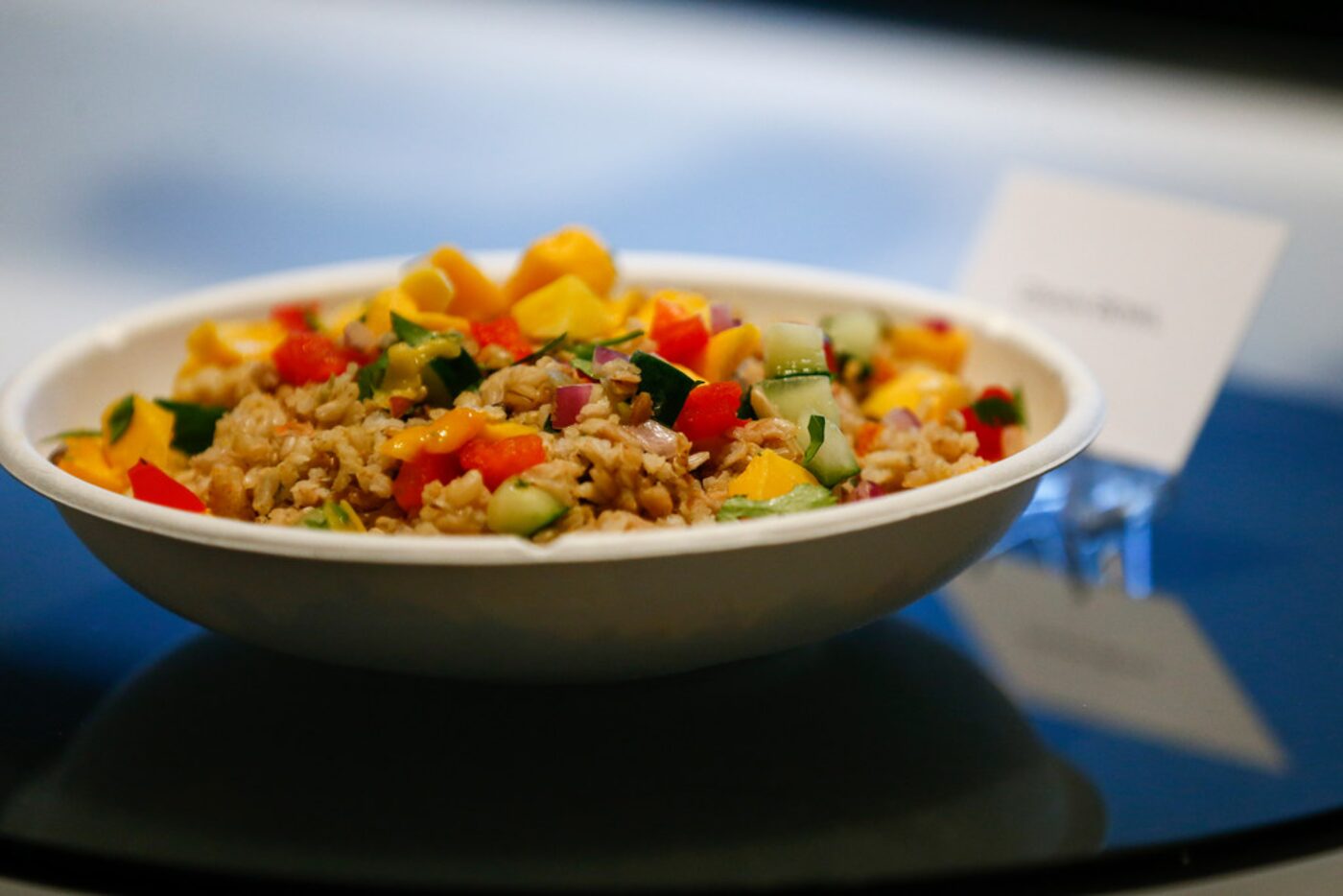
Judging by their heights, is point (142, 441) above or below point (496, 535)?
below

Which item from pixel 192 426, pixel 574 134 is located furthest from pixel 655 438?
pixel 574 134

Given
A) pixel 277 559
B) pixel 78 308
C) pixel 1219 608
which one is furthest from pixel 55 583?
pixel 1219 608

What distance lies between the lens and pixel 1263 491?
2.26 m

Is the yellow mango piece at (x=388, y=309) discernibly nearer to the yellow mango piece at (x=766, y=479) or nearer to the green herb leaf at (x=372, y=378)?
the green herb leaf at (x=372, y=378)

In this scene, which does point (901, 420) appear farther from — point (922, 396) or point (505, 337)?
point (505, 337)

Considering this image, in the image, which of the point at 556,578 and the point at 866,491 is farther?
the point at 866,491

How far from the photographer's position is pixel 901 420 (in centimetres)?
180

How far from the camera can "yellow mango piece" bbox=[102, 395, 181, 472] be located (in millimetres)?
1732

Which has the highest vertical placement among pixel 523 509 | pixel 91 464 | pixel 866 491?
pixel 523 509

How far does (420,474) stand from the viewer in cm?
146

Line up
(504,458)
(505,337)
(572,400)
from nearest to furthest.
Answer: (504,458) → (572,400) → (505,337)

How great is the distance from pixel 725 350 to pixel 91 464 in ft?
2.74

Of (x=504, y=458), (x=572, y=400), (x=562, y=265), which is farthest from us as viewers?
(x=562, y=265)

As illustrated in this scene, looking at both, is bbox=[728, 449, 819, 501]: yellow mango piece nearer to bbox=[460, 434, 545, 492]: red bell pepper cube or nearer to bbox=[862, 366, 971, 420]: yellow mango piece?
bbox=[460, 434, 545, 492]: red bell pepper cube
